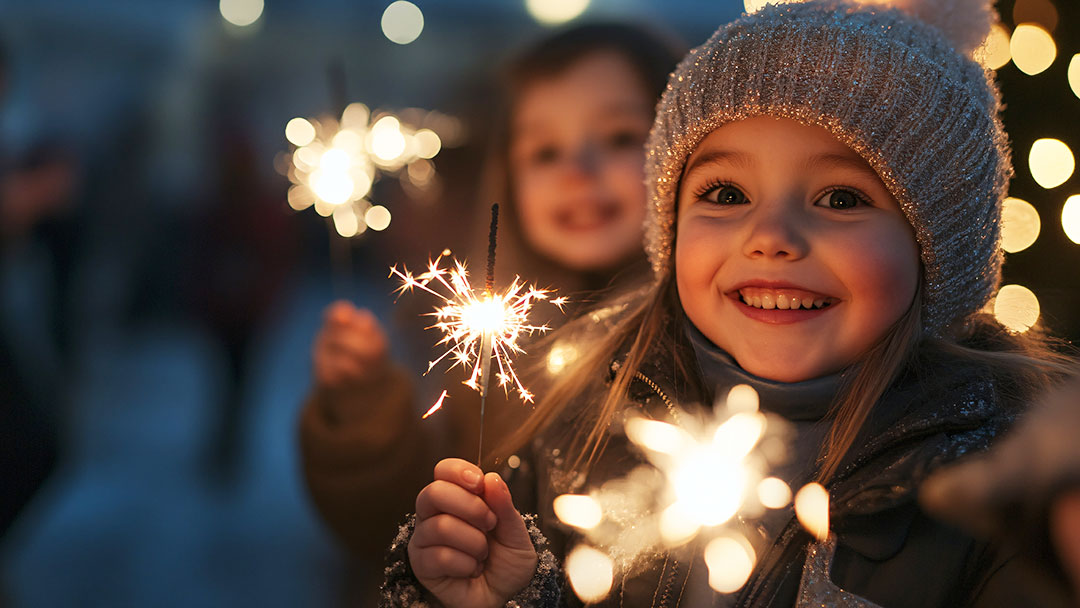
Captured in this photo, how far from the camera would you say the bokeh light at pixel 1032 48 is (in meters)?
1.69

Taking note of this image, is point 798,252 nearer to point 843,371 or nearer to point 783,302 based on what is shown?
point 783,302

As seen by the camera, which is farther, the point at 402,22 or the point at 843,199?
the point at 402,22

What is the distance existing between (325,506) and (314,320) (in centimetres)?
416

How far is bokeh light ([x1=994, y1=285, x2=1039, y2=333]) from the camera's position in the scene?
151 centimetres

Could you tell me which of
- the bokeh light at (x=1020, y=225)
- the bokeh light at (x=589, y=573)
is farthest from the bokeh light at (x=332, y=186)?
the bokeh light at (x=1020, y=225)

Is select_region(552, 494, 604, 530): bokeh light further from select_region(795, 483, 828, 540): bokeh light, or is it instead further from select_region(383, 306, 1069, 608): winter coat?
select_region(795, 483, 828, 540): bokeh light

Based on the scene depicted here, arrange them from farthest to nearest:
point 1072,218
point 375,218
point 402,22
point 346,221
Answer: point 402,22 → point 375,218 → point 346,221 → point 1072,218

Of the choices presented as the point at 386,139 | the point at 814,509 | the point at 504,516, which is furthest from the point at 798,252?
the point at 386,139

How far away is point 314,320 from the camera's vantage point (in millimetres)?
5809

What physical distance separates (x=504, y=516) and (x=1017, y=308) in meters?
1.15

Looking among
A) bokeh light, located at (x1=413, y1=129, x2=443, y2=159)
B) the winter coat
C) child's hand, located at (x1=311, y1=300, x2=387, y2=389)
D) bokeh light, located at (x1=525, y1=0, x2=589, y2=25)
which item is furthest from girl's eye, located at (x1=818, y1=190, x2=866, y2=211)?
bokeh light, located at (x1=525, y1=0, x2=589, y2=25)

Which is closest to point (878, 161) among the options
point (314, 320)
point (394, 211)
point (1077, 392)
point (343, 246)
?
point (1077, 392)

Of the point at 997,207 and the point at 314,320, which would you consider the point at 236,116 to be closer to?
the point at 314,320

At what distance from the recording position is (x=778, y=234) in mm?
1036
